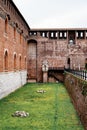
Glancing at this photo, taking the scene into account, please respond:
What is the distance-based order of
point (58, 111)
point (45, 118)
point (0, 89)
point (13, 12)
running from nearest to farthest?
point (45, 118) → point (58, 111) → point (0, 89) → point (13, 12)

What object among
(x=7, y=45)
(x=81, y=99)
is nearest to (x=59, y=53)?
(x=7, y=45)

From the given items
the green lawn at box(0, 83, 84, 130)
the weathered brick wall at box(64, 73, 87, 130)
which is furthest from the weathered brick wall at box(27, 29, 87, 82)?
the weathered brick wall at box(64, 73, 87, 130)

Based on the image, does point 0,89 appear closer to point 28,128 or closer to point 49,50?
point 28,128

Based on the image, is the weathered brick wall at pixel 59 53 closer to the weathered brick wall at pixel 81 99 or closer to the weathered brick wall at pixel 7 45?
the weathered brick wall at pixel 7 45

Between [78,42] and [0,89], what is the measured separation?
2137cm

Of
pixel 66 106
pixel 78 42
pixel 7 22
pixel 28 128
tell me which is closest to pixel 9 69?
pixel 7 22

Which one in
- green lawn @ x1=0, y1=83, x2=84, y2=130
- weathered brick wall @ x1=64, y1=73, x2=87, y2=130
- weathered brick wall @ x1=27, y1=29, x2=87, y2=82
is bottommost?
green lawn @ x1=0, y1=83, x2=84, y2=130

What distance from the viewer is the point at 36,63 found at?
39188 mm

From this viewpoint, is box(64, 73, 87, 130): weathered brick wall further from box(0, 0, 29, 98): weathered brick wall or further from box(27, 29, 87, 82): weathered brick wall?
box(27, 29, 87, 82): weathered brick wall

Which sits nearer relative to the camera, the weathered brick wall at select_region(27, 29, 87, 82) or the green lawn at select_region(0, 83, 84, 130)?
the green lawn at select_region(0, 83, 84, 130)

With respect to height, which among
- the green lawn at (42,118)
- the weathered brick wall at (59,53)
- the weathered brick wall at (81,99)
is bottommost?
the green lawn at (42,118)

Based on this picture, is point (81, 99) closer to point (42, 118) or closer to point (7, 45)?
point (42, 118)

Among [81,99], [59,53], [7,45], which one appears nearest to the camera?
[81,99]

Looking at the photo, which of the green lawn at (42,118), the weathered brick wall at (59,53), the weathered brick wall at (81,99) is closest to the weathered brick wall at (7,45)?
the green lawn at (42,118)
